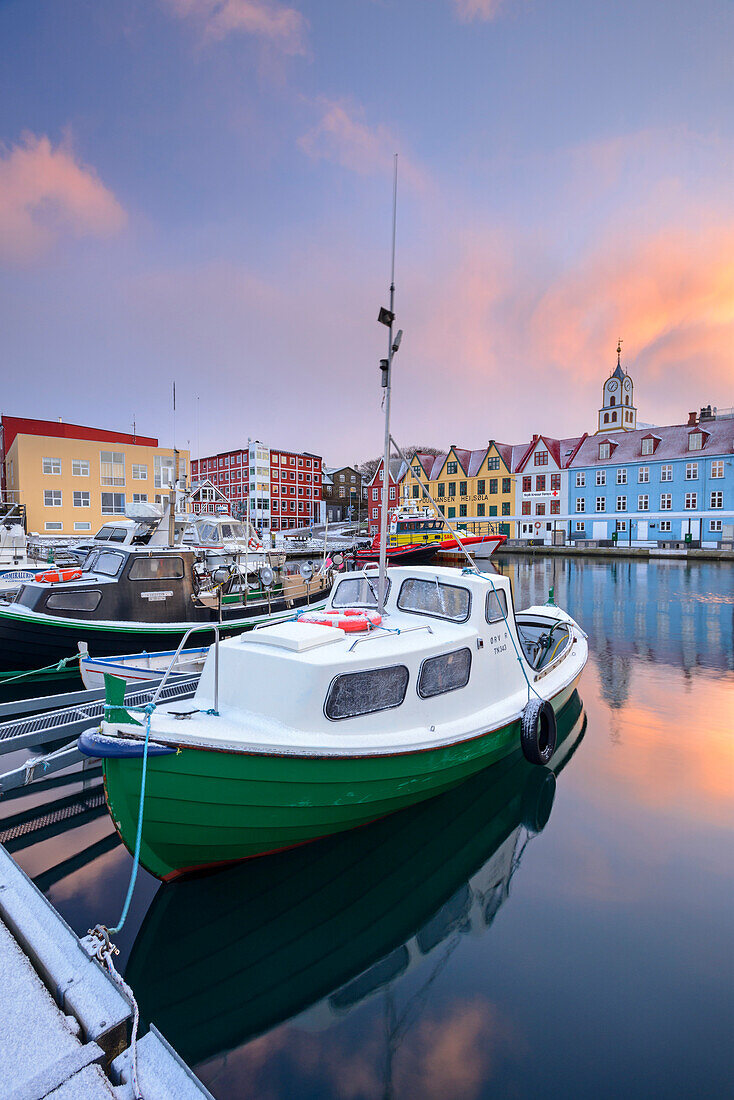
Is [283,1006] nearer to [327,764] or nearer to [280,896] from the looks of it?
[280,896]

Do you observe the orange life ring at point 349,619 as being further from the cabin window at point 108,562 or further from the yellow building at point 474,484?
the yellow building at point 474,484

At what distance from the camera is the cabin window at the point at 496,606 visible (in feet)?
22.5

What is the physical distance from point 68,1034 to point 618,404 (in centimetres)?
8080

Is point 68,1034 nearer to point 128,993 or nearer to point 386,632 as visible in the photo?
point 128,993

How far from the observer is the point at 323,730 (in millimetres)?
4938

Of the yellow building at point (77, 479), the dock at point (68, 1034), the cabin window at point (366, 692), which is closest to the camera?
the dock at point (68, 1034)

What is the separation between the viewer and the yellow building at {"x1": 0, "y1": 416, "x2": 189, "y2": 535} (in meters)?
43.4

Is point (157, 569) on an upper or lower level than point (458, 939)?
upper

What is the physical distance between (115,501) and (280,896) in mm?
49267

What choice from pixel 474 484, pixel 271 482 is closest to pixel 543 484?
pixel 474 484

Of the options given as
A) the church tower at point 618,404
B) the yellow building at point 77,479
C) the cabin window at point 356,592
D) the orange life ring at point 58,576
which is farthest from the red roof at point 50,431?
the church tower at point 618,404

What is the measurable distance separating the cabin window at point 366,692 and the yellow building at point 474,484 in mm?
49874

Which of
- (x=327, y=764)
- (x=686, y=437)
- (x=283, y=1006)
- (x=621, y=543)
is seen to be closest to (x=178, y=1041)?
(x=283, y=1006)

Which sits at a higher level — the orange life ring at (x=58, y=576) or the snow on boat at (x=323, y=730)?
the orange life ring at (x=58, y=576)
